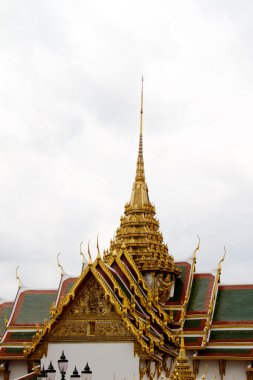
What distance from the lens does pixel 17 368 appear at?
980 inches

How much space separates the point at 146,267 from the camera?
24.7m

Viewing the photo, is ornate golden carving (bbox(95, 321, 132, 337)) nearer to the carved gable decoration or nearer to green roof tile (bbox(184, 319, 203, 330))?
the carved gable decoration

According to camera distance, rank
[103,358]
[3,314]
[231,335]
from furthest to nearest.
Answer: [3,314], [231,335], [103,358]

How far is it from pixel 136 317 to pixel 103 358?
1419mm

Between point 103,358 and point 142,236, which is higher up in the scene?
point 142,236

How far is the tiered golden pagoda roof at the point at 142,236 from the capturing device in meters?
24.9

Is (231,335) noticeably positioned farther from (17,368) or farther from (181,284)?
(17,368)

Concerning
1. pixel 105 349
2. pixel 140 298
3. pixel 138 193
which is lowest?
pixel 105 349

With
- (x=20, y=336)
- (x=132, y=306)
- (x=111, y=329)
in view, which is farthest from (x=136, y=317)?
(x=20, y=336)

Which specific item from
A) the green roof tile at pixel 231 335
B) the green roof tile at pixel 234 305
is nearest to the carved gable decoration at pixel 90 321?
the green roof tile at pixel 231 335

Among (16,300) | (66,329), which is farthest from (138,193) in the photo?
(66,329)

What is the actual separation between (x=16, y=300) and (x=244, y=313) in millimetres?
7928

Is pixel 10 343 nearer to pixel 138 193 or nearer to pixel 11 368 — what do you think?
pixel 11 368

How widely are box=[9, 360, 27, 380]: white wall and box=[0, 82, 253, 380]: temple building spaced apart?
3cm
